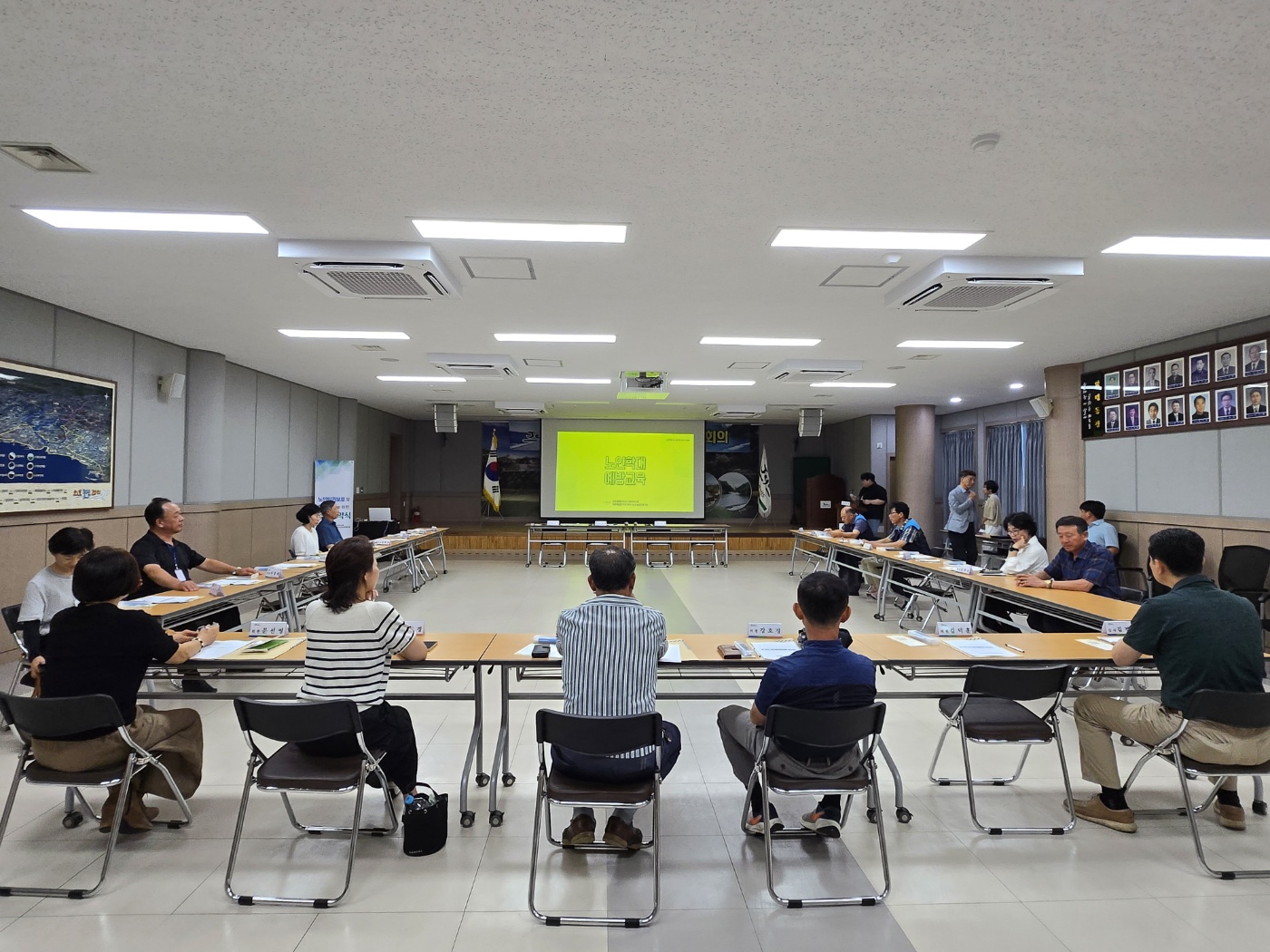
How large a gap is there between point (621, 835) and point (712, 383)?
705 cm

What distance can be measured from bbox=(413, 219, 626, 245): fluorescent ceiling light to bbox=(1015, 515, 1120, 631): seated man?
3596 millimetres

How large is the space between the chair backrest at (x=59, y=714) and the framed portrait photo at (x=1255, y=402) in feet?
24.6

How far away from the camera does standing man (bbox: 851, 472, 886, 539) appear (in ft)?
33.7

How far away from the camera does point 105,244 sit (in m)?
3.87

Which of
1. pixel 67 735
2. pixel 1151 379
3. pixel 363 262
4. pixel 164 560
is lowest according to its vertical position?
pixel 67 735

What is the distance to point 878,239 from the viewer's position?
3.66 metres

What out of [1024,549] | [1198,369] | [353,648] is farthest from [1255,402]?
[353,648]

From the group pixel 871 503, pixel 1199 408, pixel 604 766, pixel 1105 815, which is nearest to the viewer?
pixel 604 766

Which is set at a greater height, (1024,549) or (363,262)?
(363,262)

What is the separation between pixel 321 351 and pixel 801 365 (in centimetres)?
509

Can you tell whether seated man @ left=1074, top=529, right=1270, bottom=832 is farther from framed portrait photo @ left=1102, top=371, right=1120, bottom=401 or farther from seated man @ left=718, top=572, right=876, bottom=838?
framed portrait photo @ left=1102, top=371, right=1120, bottom=401

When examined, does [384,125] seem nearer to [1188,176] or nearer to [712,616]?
[1188,176]

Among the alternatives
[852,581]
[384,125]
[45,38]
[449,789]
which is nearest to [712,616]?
[852,581]

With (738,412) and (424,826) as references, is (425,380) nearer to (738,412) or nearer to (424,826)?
(738,412)
